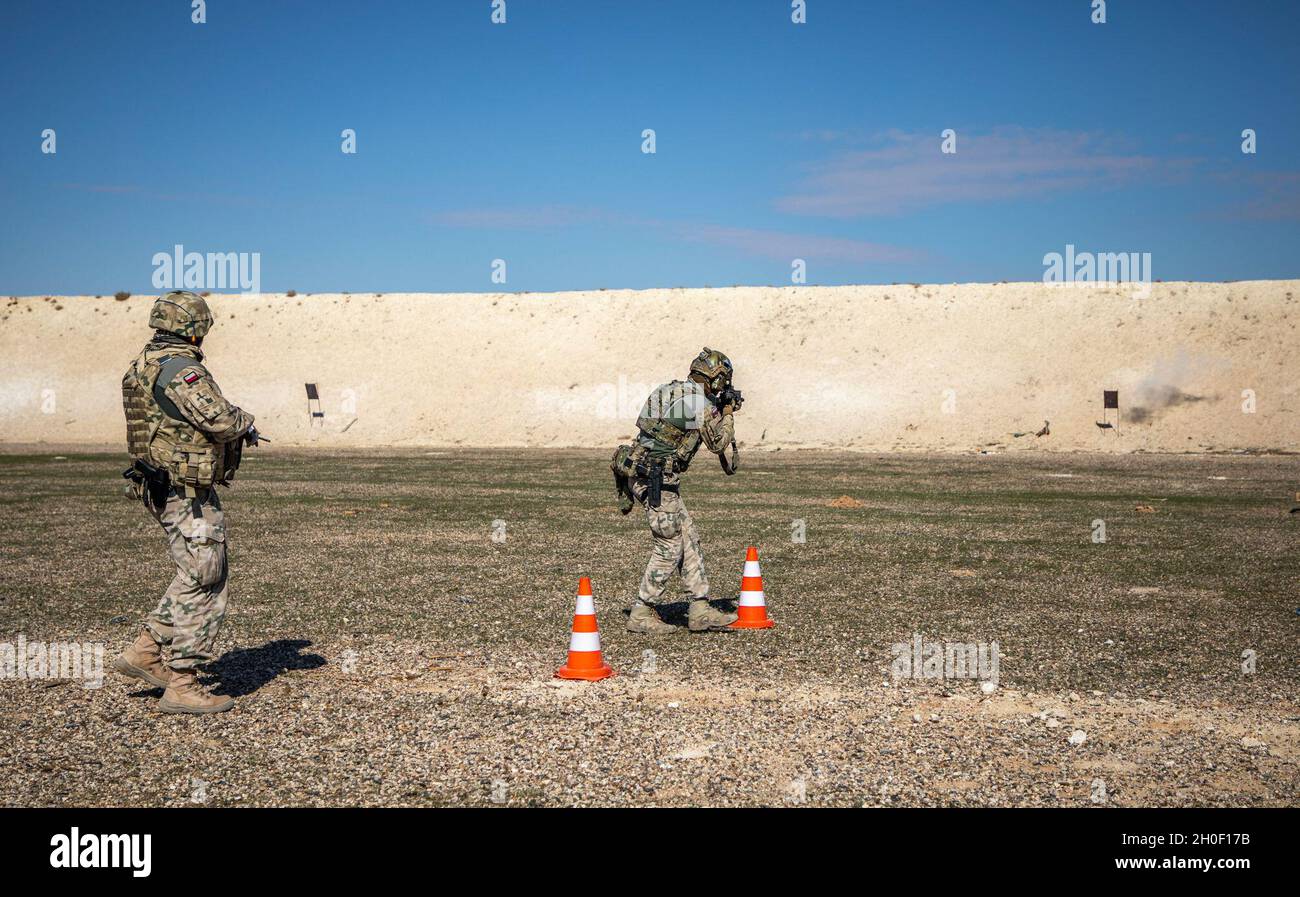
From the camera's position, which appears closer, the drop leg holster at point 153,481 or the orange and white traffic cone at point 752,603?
the drop leg holster at point 153,481

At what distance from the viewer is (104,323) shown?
69938 millimetres

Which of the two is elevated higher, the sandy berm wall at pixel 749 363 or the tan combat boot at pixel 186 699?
the sandy berm wall at pixel 749 363

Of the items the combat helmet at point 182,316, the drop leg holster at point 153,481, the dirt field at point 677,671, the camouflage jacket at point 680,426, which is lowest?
the dirt field at point 677,671

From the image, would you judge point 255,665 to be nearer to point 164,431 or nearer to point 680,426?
point 164,431

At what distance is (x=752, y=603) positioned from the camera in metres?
9.97

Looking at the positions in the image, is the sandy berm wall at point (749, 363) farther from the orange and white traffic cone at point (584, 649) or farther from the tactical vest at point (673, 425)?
the orange and white traffic cone at point (584, 649)

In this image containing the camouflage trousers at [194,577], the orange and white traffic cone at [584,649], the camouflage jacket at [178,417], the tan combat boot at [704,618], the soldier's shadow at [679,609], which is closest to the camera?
the camouflage jacket at [178,417]

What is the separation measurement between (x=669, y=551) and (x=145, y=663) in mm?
4148

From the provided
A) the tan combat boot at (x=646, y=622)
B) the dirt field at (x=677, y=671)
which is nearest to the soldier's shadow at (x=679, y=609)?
the tan combat boot at (x=646, y=622)

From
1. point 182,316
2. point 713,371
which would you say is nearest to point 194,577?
point 182,316

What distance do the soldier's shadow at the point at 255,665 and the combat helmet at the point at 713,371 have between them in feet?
12.4

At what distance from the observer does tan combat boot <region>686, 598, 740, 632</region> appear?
32.0 feet

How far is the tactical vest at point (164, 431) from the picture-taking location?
22.7ft
